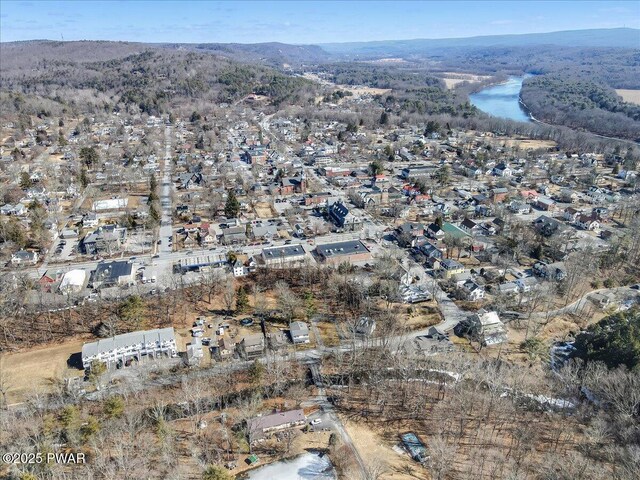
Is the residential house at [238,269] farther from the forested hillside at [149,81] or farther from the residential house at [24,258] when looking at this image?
the forested hillside at [149,81]

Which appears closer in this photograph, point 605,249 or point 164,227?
point 605,249

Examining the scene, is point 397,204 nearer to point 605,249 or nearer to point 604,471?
point 605,249

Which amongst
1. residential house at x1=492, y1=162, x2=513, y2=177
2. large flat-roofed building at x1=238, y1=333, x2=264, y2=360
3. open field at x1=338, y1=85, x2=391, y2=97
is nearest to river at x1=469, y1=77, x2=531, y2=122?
open field at x1=338, y1=85, x2=391, y2=97

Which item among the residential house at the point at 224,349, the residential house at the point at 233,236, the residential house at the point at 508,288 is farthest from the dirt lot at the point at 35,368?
the residential house at the point at 508,288

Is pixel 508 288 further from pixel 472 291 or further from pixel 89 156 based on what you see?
pixel 89 156

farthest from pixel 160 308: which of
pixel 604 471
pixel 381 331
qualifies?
pixel 604 471

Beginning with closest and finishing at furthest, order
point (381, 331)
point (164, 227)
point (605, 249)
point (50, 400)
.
A: point (50, 400) → point (381, 331) → point (605, 249) → point (164, 227)
